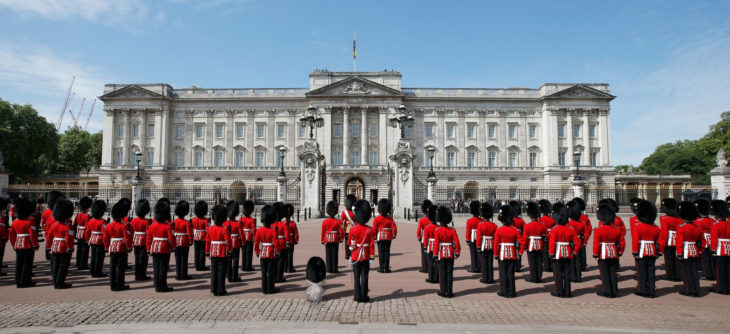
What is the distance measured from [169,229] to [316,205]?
1634 cm

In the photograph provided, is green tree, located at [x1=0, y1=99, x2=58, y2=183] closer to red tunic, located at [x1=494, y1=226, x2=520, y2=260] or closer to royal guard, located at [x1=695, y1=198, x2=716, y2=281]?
red tunic, located at [x1=494, y1=226, x2=520, y2=260]

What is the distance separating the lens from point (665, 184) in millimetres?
57469

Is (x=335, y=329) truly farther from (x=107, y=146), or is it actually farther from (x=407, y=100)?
(x=107, y=146)

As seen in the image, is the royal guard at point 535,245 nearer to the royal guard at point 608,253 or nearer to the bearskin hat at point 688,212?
the royal guard at point 608,253

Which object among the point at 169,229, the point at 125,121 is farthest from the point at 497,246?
the point at 125,121

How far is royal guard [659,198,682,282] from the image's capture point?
8.52 m

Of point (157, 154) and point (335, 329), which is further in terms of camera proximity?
point (157, 154)

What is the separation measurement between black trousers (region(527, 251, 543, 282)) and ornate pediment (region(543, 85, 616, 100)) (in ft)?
162

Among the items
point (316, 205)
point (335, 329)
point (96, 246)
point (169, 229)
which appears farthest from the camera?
point (316, 205)

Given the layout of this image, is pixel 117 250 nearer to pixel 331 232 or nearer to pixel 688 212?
pixel 331 232

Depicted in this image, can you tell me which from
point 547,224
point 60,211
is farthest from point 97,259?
point 547,224

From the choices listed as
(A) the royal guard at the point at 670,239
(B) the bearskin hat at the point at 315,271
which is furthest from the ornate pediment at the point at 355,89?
(B) the bearskin hat at the point at 315,271

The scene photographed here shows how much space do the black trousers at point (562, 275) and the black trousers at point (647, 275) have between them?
4.76 feet

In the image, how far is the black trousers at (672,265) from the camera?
9100 millimetres
